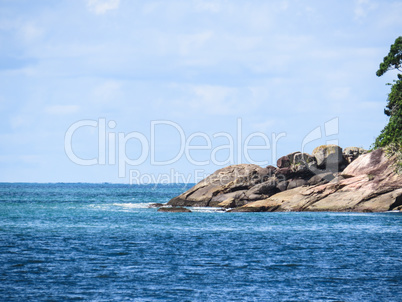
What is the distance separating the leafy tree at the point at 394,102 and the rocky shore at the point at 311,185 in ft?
6.37

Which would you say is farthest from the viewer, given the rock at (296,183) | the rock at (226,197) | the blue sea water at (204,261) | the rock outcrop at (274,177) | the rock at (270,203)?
the rock at (226,197)

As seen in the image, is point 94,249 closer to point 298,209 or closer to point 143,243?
point 143,243

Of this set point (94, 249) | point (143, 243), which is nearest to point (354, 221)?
point (143, 243)

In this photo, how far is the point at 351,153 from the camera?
7638cm

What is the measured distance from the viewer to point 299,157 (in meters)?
73.2

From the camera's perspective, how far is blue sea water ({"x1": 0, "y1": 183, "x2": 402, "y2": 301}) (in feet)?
74.2

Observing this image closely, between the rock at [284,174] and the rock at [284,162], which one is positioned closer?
the rock at [284,174]

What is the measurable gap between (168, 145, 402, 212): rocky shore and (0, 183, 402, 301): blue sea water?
7.80m

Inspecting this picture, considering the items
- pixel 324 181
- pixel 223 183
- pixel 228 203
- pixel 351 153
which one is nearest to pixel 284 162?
pixel 324 181

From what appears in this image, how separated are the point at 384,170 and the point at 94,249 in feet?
129

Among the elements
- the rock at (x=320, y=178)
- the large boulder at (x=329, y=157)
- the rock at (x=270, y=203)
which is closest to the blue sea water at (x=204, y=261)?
the rock at (x=270, y=203)

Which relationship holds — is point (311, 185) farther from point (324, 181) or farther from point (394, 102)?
point (394, 102)

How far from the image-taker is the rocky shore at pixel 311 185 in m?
59.9

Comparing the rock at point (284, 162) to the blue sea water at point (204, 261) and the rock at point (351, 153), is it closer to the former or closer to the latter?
the rock at point (351, 153)
